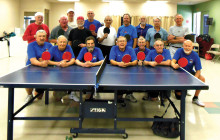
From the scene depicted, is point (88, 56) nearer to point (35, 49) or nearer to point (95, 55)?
point (95, 55)

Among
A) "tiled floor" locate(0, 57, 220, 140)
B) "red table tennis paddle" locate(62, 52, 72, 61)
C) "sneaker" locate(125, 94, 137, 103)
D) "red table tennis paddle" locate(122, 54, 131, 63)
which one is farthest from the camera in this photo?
"sneaker" locate(125, 94, 137, 103)

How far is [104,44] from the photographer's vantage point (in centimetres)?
454

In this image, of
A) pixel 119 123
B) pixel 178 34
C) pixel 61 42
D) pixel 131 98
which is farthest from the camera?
pixel 178 34

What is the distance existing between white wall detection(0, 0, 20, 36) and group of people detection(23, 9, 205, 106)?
21.8ft

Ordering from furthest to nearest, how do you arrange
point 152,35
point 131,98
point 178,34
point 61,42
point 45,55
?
1. point 178,34
2. point 152,35
3. point 131,98
4. point 61,42
5. point 45,55

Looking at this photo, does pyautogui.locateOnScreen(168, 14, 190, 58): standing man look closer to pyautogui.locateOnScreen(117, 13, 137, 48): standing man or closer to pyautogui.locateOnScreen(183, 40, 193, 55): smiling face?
pyautogui.locateOnScreen(117, 13, 137, 48): standing man

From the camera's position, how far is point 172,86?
220cm

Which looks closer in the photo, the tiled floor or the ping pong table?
the ping pong table

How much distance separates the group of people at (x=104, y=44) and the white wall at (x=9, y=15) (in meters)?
6.66

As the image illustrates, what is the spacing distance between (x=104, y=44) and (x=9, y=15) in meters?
8.19

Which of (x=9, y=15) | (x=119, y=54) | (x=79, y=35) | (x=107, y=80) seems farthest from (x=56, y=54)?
(x=9, y=15)

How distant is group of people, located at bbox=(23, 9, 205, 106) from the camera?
349 centimetres

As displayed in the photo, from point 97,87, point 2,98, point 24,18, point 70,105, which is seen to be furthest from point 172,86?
point 24,18

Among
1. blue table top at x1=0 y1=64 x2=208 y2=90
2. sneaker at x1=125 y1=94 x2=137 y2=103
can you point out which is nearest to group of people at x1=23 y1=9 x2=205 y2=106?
sneaker at x1=125 y1=94 x2=137 y2=103
